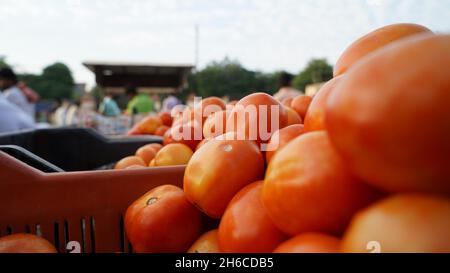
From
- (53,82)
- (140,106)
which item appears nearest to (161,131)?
(140,106)

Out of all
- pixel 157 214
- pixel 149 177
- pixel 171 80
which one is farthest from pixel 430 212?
pixel 171 80

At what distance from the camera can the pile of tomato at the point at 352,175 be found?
0.51 meters

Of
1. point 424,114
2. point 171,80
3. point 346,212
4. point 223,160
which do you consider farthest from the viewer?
point 171,80

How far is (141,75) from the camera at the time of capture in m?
7.84

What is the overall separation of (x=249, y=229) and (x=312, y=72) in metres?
47.9

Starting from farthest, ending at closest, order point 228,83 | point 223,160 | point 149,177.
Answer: point 228,83 < point 149,177 < point 223,160

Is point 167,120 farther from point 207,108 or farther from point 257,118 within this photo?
point 257,118

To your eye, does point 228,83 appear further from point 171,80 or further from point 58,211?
point 58,211

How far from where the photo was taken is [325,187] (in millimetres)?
635

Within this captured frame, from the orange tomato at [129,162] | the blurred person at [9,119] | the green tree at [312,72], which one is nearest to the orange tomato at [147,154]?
the orange tomato at [129,162]

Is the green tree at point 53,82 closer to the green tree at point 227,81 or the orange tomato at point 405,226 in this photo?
the green tree at point 227,81

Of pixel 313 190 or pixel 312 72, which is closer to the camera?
pixel 313 190

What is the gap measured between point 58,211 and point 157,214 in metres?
0.32

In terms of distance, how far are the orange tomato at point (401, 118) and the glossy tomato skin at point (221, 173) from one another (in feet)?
1.23
